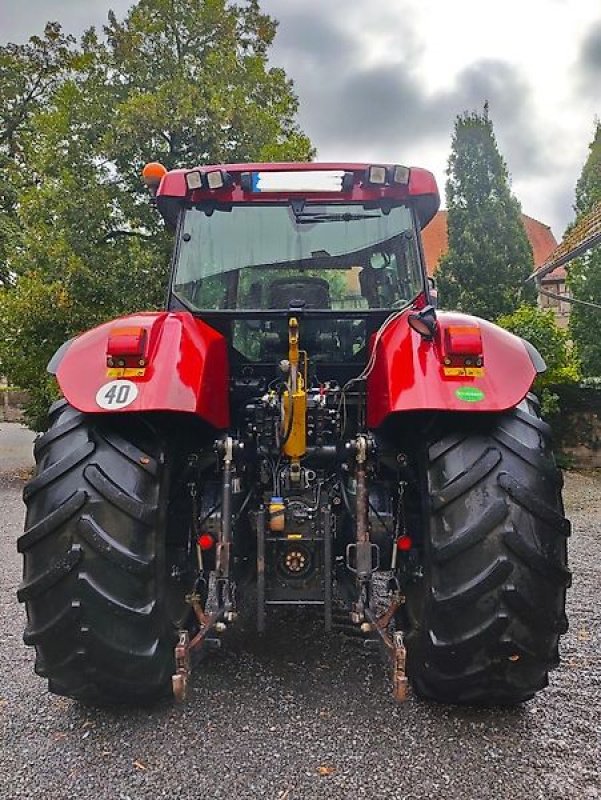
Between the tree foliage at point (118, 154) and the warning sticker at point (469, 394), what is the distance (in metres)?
7.34

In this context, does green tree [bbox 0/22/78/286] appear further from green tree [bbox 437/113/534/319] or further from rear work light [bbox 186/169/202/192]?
rear work light [bbox 186/169/202/192]

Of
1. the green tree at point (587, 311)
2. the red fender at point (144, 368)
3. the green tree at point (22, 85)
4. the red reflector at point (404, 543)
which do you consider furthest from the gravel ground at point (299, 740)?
the green tree at point (22, 85)

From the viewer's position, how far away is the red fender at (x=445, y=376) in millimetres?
2590

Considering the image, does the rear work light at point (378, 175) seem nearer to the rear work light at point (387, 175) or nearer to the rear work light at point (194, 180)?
the rear work light at point (387, 175)

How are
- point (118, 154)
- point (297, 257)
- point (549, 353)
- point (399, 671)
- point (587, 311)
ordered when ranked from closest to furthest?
point (399, 671) → point (297, 257) → point (118, 154) → point (549, 353) → point (587, 311)

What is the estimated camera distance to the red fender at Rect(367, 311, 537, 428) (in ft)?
8.50

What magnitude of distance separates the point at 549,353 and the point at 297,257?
7.37 meters

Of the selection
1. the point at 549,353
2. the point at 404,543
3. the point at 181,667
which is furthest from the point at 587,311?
the point at 181,667

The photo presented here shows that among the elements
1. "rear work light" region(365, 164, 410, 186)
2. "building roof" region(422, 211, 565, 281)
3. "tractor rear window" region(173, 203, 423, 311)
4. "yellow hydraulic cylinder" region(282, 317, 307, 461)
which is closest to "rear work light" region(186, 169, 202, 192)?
"tractor rear window" region(173, 203, 423, 311)

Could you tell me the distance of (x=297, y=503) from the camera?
2998 millimetres

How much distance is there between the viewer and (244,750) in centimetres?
253

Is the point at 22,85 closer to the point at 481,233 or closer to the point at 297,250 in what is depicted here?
the point at 481,233

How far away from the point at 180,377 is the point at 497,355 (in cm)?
114

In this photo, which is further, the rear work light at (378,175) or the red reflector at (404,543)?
the rear work light at (378,175)
